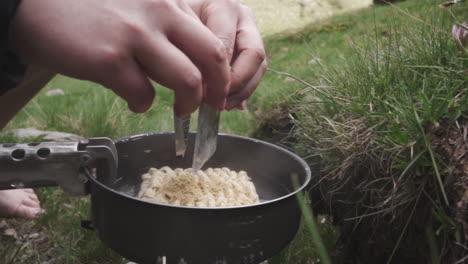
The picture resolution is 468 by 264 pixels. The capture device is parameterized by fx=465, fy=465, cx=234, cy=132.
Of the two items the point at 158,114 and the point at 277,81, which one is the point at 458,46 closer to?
the point at 277,81

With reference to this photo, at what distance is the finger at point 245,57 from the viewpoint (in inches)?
41.8

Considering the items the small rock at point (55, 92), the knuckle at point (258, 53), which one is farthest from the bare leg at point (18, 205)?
the small rock at point (55, 92)

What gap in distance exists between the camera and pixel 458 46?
1123mm

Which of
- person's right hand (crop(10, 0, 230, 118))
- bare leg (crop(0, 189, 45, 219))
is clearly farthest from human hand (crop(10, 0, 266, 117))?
bare leg (crop(0, 189, 45, 219))

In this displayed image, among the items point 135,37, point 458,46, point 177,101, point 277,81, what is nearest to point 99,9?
point 135,37

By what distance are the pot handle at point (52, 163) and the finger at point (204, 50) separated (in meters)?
0.37

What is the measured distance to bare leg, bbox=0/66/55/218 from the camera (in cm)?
139

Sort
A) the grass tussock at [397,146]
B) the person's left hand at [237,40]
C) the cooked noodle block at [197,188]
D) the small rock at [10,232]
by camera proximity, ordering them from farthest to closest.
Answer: the small rock at [10,232], the cooked noodle block at [197,188], the person's left hand at [237,40], the grass tussock at [397,146]

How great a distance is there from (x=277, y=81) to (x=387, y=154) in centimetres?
201

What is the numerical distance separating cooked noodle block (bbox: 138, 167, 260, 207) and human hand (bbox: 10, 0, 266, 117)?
585 millimetres

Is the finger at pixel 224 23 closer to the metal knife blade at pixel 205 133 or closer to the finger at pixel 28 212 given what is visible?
the metal knife blade at pixel 205 133

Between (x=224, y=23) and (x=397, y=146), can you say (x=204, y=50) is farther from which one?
(x=397, y=146)

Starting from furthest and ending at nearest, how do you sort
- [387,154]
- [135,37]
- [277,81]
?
[277,81] < [387,154] < [135,37]

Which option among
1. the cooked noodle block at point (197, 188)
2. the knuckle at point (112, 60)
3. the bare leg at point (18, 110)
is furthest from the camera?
the bare leg at point (18, 110)
